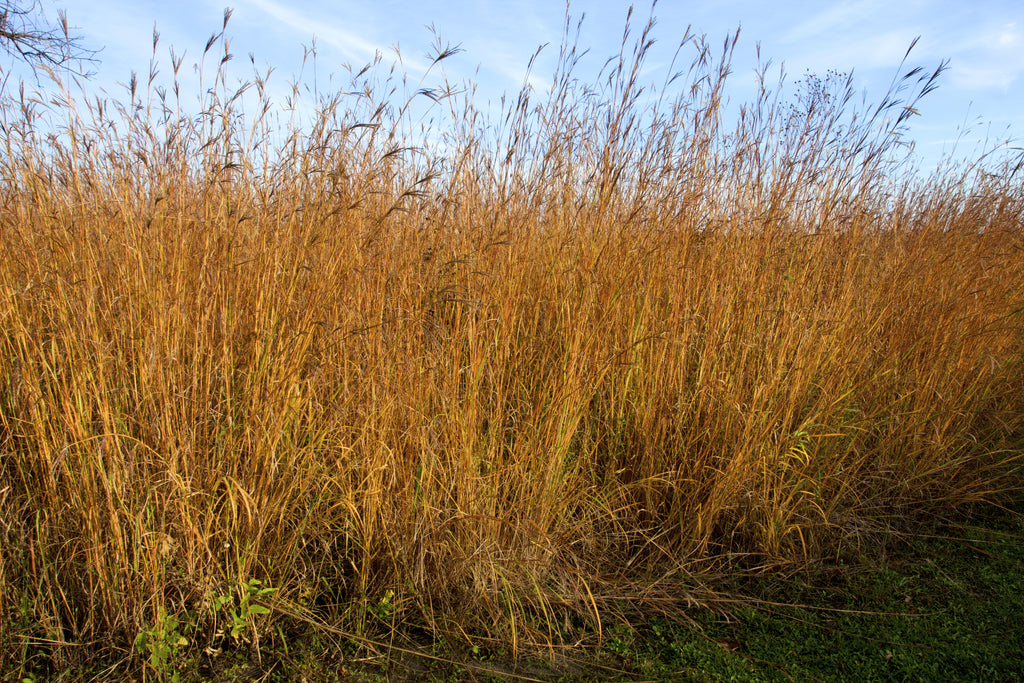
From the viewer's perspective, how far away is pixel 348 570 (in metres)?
2.05

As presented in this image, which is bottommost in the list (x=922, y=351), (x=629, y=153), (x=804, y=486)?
(x=804, y=486)

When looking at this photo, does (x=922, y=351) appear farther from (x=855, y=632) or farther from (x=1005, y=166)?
(x=1005, y=166)

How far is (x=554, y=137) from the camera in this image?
103 inches

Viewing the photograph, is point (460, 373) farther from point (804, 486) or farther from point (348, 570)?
point (804, 486)

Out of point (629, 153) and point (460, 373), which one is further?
point (629, 153)

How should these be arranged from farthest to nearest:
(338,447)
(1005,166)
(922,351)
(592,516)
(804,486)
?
(1005,166), (922,351), (804,486), (592,516), (338,447)

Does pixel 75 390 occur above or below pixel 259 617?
above

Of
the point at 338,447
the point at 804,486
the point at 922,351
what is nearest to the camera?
the point at 338,447

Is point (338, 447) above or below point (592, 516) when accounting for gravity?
above

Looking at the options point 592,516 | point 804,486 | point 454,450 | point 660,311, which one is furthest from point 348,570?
point 804,486

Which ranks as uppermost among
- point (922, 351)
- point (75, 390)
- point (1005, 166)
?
point (1005, 166)

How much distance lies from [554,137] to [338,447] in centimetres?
149

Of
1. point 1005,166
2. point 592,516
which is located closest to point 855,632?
point 592,516

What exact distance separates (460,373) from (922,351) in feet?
7.61
